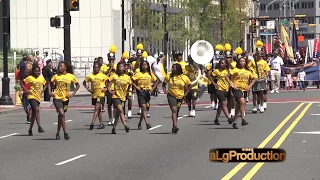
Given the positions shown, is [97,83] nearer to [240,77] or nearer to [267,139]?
[240,77]

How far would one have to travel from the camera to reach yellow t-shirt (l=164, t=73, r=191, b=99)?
20.5m

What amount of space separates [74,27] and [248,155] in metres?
64.1

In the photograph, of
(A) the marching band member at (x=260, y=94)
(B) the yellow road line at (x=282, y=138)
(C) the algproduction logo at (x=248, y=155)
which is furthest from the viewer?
(A) the marching band member at (x=260, y=94)

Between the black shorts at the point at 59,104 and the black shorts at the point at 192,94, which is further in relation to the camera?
the black shorts at the point at 192,94

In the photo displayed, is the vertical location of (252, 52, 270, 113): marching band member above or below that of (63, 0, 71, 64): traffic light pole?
below

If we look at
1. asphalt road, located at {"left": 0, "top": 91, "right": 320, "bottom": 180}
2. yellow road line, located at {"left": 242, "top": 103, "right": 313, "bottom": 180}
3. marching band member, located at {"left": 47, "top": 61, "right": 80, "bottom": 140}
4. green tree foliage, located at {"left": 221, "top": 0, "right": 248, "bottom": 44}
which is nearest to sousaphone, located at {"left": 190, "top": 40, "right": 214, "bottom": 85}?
asphalt road, located at {"left": 0, "top": 91, "right": 320, "bottom": 180}

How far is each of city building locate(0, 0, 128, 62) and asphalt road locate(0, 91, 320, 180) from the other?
49.8 meters

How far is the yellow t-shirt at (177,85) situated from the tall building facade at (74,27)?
54419 mm

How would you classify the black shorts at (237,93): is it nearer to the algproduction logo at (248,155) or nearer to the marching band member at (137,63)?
the marching band member at (137,63)

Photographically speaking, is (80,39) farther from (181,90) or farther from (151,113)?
(181,90)

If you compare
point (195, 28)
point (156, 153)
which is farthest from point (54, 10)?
point (156, 153)

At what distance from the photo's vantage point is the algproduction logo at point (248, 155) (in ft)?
46.7

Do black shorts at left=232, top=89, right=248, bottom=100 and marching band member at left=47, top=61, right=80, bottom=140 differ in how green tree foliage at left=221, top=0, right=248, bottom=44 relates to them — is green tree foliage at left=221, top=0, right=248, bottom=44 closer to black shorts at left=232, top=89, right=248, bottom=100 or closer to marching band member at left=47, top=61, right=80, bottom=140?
black shorts at left=232, top=89, right=248, bottom=100

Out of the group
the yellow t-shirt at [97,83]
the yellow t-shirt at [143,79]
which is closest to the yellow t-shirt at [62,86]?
the yellow t-shirt at [97,83]
